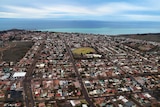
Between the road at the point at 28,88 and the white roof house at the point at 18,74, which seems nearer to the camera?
the road at the point at 28,88

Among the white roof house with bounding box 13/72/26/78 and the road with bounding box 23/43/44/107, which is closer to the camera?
the road with bounding box 23/43/44/107

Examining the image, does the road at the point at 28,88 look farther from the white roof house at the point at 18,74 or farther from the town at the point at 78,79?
the white roof house at the point at 18,74

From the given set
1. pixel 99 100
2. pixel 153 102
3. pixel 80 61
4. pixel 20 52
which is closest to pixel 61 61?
pixel 80 61

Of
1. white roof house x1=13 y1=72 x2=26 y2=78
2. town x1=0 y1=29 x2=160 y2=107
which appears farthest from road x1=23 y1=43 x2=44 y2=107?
white roof house x1=13 y1=72 x2=26 y2=78

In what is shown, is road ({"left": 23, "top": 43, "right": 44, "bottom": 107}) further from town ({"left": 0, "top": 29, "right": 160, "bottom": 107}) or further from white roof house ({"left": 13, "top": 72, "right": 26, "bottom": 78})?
white roof house ({"left": 13, "top": 72, "right": 26, "bottom": 78})

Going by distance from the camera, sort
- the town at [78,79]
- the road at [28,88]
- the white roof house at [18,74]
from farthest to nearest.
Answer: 1. the white roof house at [18,74]
2. the town at [78,79]
3. the road at [28,88]

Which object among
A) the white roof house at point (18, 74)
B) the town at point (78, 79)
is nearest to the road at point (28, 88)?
the town at point (78, 79)

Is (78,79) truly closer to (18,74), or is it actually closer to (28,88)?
(28,88)

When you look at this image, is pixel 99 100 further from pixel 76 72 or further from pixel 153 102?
pixel 76 72

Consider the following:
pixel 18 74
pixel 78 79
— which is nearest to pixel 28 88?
pixel 18 74
